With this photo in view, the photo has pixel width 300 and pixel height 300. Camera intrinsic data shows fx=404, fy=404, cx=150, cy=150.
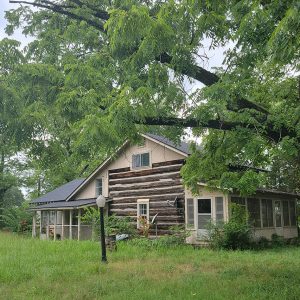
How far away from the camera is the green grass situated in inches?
351

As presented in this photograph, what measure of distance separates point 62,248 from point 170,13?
1321 centimetres

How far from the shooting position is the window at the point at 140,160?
936 inches

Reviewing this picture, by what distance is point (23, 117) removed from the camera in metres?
5.70

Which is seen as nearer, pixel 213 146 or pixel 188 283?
pixel 188 283

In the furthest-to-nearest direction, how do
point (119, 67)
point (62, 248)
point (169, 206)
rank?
point (169, 206)
point (62, 248)
point (119, 67)

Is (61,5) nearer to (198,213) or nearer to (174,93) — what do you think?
(174,93)

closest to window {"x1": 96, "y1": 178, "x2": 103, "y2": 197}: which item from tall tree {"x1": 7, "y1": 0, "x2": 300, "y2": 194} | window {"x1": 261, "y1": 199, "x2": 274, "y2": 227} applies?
window {"x1": 261, "y1": 199, "x2": 274, "y2": 227}

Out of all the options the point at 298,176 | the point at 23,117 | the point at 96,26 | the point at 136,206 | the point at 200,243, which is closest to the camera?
the point at 23,117

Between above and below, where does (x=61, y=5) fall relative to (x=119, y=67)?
above

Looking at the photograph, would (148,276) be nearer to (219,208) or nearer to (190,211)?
(219,208)

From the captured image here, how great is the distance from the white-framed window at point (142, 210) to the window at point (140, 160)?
2094mm

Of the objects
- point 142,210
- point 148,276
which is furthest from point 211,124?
point 142,210

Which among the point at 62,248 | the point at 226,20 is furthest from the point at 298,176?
the point at 226,20

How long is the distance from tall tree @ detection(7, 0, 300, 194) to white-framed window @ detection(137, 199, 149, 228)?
13565 mm
